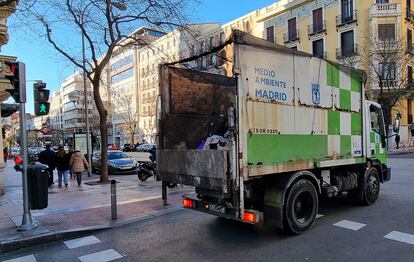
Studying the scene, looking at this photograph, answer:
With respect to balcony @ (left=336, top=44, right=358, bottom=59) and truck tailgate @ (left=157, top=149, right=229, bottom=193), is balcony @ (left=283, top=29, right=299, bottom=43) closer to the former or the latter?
balcony @ (left=336, top=44, right=358, bottom=59)

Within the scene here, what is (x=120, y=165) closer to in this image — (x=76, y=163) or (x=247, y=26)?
(x=76, y=163)

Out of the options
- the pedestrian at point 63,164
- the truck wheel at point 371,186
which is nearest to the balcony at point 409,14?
the truck wheel at point 371,186

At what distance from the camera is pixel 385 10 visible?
35.8 m

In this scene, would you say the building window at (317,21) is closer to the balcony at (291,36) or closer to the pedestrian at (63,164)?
the balcony at (291,36)

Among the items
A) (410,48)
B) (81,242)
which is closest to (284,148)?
(81,242)

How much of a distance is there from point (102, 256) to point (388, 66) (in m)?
32.3

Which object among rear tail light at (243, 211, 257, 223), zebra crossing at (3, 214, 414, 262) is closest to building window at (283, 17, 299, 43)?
zebra crossing at (3, 214, 414, 262)

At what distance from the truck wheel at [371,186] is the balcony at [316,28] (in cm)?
3463

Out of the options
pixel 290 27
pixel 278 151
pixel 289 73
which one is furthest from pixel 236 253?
pixel 290 27

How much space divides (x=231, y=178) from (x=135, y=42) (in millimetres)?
11579

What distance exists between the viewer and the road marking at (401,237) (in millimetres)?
6012

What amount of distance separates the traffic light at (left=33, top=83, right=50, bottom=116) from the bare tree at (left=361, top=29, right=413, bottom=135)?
96.7ft

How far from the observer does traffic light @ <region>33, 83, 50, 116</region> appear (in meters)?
8.15

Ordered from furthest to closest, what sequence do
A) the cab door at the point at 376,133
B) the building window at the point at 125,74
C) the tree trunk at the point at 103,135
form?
the building window at the point at 125,74
the tree trunk at the point at 103,135
the cab door at the point at 376,133
